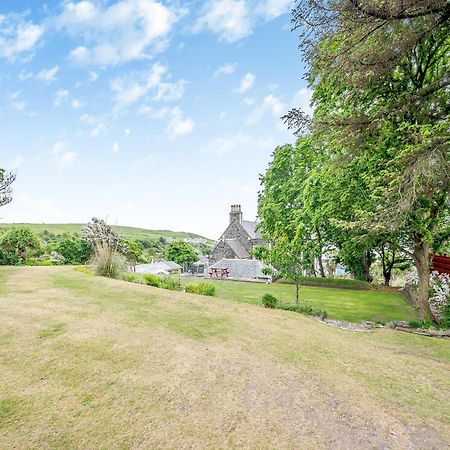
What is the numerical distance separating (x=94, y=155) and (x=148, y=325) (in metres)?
17.9

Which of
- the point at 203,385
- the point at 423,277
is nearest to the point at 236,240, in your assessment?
the point at 423,277

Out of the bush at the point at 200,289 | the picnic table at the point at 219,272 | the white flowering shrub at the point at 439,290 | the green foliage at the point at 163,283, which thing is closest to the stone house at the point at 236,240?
the picnic table at the point at 219,272

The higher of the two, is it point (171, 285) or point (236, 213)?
point (236, 213)

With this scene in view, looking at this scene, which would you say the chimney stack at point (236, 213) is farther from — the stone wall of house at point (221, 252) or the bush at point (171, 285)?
the bush at point (171, 285)

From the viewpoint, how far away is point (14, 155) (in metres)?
16.7

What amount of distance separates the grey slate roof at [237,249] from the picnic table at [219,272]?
235 inches

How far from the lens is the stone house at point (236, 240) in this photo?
3391 centimetres

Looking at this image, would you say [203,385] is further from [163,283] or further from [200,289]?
[163,283]

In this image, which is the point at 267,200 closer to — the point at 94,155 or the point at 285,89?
the point at 285,89

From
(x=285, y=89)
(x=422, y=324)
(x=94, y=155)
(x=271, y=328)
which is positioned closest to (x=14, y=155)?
(x=94, y=155)

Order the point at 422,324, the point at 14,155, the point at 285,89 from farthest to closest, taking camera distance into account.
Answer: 1. the point at 14,155
2. the point at 285,89
3. the point at 422,324

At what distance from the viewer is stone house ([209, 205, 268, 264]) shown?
33.9 m

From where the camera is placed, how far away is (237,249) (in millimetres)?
34094

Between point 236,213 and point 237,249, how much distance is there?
18.2 feet
